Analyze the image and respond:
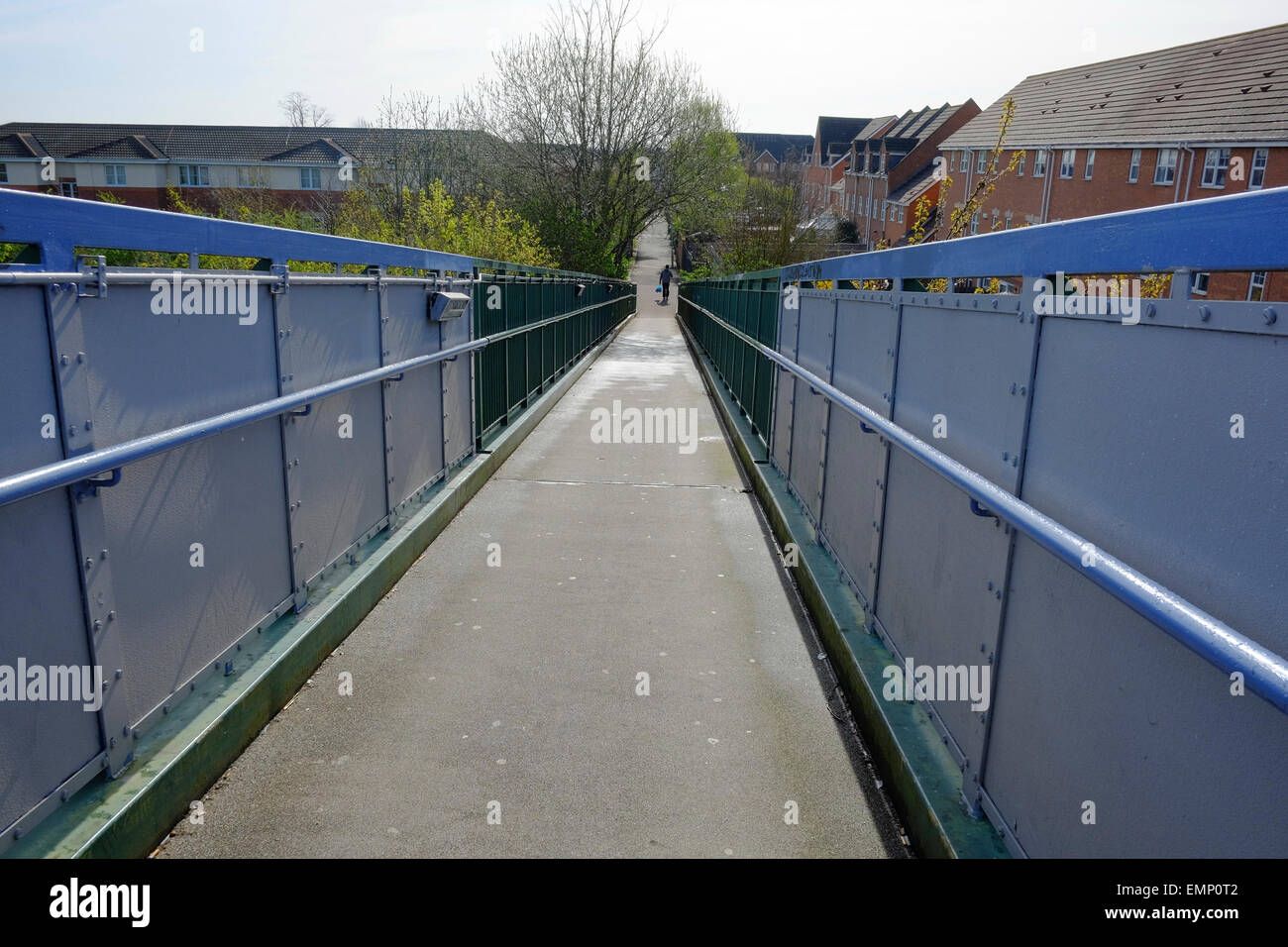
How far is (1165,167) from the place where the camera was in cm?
3412

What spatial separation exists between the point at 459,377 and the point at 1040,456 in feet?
18.7

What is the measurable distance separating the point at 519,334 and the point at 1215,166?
32123mm

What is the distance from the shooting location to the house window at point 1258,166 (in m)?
29.4

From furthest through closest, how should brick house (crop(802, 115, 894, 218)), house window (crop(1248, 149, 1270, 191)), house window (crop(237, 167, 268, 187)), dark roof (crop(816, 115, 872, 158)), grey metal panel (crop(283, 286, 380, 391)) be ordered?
dark roof (crop(816, 115, 872, 158)) < brick house (crop(802, 115, 894, 218)) < house window (crop(237, 167, 268, 187)) < house window (crop(1248, 149, 1270, 191)) < grey metal panel (crop(283, 286, 380, 391))

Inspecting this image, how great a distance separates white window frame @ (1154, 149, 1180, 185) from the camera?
33.7 metres

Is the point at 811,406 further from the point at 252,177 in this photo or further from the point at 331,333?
the point at 252,177

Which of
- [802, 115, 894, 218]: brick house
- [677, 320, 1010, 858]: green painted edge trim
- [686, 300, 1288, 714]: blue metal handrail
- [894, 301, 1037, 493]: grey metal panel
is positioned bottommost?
[677, 320, 1010, 858]: green painted edge trim

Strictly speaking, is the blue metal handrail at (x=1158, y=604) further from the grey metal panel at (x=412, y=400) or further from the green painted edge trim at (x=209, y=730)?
the grey metal panel at (x=412, y=400)

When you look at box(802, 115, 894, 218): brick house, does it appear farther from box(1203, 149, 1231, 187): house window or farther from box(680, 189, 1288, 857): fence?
box(680, 189, 1288, 857): fence

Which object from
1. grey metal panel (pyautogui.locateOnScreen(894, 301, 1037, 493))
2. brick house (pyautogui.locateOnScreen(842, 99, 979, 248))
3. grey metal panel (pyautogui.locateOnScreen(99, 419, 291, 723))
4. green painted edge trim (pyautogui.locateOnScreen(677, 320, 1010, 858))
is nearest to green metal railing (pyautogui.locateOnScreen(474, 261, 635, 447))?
green painted edge trim (pyautogui.locateOnScreen(677, 320, 1010, 858))

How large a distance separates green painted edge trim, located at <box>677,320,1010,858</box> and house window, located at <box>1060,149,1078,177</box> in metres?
40.4

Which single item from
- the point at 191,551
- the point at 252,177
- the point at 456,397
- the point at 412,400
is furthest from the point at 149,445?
the point at 252,177

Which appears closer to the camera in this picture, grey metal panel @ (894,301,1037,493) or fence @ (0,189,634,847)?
fence @ (0,189,634,847)
